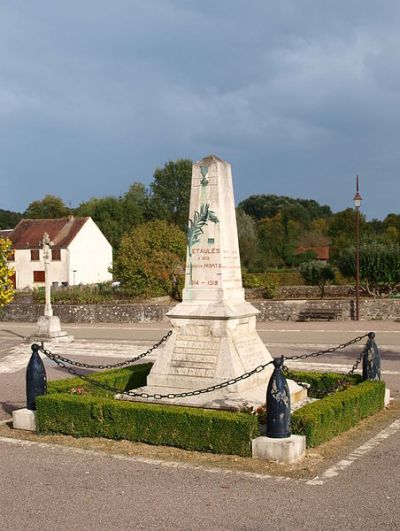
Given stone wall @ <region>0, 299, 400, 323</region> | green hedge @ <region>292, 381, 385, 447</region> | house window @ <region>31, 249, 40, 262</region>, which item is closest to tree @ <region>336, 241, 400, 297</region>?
stone wall @ <region>0, 299, 400, 323</region>

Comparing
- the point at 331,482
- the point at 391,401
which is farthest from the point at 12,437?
the point at 391,401

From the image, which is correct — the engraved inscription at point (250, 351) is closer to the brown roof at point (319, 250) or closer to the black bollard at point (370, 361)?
the black bollard at point (370, 361)

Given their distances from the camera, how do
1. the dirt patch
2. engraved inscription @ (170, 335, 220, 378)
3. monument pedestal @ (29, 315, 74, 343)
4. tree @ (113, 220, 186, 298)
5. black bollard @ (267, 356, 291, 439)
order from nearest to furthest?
1. the dirt patch
2. black bollard @ (267, 356, 291, 439)
3. engraved inscription @ (170, 335, 220, 378)
4. monument pedestal @ (29, 315, 74, 343)
5. tree @ (113, 220, 186, 298)

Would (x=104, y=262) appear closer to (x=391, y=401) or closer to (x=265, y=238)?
(x=265, y=238)

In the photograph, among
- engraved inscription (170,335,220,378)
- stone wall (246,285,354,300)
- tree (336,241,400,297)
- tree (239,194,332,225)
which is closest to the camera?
engraved inscription (170,335,220,378)

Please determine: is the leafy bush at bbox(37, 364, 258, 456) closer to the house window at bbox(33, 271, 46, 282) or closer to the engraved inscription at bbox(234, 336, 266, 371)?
the engraved inscription at bbox(234, 336, 266, 371)

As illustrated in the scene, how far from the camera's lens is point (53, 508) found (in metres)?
6.14

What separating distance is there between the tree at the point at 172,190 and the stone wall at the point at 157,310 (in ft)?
133

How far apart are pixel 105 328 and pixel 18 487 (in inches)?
792

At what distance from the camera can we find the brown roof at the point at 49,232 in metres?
54.8

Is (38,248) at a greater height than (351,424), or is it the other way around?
(38,248)

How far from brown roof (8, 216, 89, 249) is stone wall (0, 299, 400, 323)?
22529 mm

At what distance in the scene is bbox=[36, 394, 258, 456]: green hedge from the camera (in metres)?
7.81

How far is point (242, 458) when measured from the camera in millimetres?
7688
